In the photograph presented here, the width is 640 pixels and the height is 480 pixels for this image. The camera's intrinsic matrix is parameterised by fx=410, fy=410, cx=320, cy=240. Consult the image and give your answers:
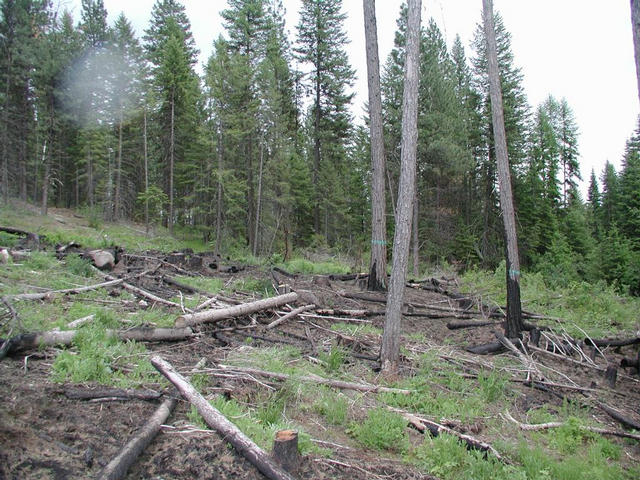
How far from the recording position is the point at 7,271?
8.38m

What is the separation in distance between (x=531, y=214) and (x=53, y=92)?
1422 inches

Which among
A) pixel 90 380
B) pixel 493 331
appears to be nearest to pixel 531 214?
pixel 493 331

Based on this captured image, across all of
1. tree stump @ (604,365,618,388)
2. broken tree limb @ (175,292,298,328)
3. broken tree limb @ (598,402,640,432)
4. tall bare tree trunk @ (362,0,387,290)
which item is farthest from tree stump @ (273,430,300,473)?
tall bare tree trunk @ (362,0,387,290)

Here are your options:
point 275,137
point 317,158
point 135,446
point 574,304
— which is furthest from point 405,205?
point 317,158

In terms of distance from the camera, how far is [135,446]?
293 centimetres

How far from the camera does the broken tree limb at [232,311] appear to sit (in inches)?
253

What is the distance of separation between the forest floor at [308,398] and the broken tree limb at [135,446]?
6 cm

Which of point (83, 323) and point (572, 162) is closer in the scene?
point (83, 323)

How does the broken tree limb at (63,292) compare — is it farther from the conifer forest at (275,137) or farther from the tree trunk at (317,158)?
the tree trunk at (317,158)

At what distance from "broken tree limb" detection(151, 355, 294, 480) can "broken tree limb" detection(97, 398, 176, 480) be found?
0.26m

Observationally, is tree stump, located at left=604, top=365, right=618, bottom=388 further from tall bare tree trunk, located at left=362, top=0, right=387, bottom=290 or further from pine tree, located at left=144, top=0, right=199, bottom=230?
pine tree, located at left=144, top=0, right=199, bottom=230

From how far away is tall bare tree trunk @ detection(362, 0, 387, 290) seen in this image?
11.1 m

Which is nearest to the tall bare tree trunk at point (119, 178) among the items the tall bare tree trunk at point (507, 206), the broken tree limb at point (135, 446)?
the tall bare tree trunk at point (507, 206)

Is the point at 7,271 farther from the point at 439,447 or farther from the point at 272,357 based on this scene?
the point at 439,447
